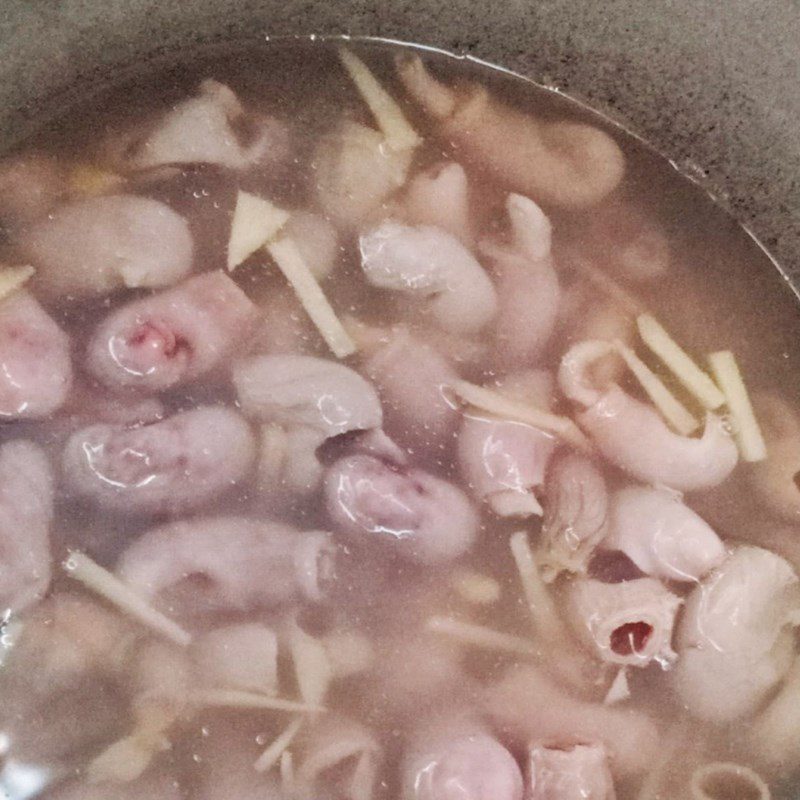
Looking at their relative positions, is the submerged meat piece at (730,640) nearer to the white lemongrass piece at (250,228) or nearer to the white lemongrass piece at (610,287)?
the white lemongrass piece at (610,287)

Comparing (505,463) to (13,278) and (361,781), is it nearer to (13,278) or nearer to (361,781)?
(361,781)

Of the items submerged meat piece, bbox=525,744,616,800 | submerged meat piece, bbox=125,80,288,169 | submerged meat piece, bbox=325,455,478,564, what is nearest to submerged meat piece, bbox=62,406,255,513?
submerged meat piece, bbox=325,455,478,564

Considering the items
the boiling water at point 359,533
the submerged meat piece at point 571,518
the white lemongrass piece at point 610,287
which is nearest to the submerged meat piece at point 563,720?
the boiling water at point 359,533

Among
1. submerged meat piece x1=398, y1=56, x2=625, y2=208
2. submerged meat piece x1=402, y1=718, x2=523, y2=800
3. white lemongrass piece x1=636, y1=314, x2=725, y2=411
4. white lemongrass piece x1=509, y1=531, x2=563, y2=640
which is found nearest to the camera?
submerged meat piece x1=402, y1=718, x2=523, y2=800

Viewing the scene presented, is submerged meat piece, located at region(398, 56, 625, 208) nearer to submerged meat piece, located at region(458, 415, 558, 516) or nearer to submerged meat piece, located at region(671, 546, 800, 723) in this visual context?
submerged meat piece, located at region(458, 415, 558, 516)

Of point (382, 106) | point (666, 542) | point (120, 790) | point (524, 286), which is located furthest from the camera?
point (382, 106)

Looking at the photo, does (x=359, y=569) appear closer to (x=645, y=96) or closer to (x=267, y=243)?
(x=267, y=243)

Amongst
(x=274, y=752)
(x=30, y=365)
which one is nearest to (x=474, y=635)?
(x=274, y=752)
